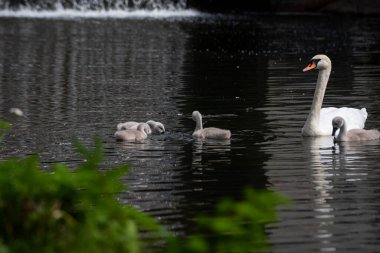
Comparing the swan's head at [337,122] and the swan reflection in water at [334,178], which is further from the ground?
the swan's head at [337,122]

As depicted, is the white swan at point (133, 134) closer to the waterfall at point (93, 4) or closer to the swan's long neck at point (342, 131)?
the swan's long neck at point (342, 131)

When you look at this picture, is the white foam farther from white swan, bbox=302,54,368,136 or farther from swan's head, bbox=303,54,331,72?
white swan, bbox=302,54,368,136

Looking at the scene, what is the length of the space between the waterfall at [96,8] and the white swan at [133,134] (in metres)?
31.2

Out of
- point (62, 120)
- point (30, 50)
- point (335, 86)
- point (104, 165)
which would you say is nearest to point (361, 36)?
point (30, 50)

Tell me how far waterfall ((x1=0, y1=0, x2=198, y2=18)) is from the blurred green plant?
4052 cm

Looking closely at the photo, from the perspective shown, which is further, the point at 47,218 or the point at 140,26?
the point at 140,26

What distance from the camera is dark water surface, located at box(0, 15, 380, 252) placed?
35.1 ft

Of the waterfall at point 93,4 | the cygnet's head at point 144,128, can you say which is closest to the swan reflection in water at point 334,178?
the cygnet's head at point 144,128

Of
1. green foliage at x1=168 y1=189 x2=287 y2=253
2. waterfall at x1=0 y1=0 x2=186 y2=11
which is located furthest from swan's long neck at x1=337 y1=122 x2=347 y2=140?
waterfall at x1=0 y1=0 x2=186 y2=11

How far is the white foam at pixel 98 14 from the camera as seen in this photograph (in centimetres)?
4544

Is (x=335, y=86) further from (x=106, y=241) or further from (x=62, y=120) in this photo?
(x=106, y=241)

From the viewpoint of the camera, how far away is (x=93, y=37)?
35.2 m

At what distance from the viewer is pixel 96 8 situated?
161ft

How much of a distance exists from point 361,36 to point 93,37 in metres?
8.75
